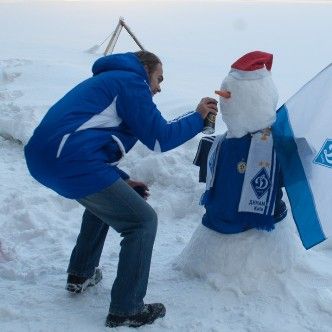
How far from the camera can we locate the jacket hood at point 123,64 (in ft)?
7.32

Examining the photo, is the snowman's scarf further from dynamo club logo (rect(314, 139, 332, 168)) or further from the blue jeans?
the blue jeans

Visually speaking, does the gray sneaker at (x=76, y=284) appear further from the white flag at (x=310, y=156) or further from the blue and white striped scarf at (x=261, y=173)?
the white flag at (x=310, y=156)

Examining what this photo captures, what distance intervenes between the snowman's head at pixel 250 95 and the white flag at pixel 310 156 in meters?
0.10

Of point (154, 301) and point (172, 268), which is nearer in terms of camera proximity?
point (154, 301)

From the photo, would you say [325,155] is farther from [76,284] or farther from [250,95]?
[76,284]

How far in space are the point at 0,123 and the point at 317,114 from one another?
3.56m

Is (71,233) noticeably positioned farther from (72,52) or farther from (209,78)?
(72,52)

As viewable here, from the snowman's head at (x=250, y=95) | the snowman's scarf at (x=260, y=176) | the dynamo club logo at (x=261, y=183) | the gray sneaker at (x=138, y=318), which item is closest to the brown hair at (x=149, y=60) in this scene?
the snowman's head at (x=250, y=95)

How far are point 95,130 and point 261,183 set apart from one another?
92cm

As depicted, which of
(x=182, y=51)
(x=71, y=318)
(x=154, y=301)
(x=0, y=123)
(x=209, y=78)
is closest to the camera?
(x=71, y=318)

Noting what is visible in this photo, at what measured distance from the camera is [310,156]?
260 cm

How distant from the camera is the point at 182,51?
478 inches

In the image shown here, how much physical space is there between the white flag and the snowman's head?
10 centimetres

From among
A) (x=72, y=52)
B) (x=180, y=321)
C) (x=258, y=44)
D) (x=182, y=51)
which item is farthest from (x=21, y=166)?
(x=258, y=44)
